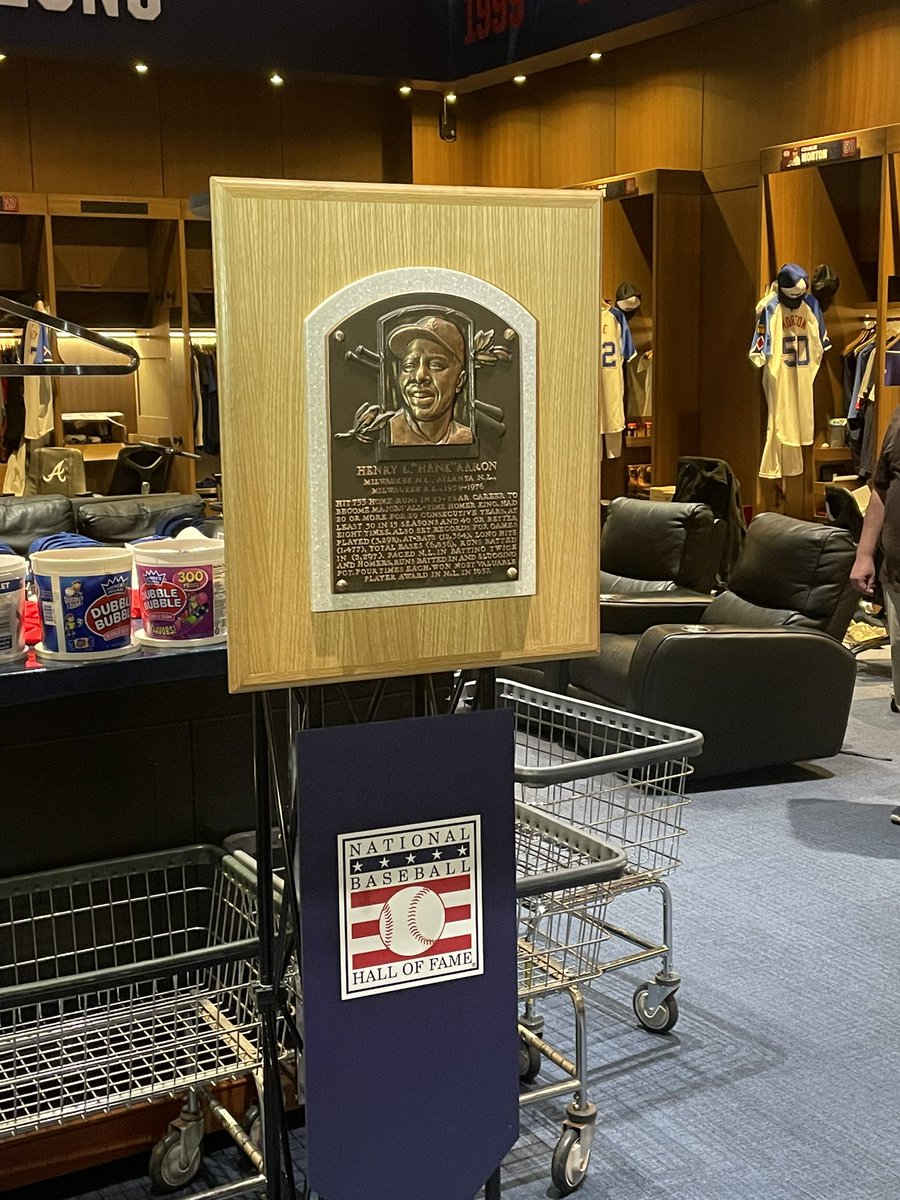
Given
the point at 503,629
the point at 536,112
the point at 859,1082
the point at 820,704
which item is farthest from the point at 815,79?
the point at 503,629

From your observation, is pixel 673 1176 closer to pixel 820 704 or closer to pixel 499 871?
pixel 499 871

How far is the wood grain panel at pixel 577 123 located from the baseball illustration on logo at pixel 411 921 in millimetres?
9215

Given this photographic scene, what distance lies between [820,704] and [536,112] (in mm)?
7087

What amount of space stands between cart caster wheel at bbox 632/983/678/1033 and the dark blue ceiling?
6.26m

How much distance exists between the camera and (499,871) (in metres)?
1.70

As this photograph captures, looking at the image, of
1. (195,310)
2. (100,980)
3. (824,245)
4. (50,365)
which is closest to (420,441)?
(50,365)

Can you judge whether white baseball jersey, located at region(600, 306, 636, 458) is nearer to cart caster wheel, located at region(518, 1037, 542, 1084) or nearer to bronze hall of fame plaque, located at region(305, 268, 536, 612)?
cart caster wheel, located at region(518, 1037, 542, 1084)

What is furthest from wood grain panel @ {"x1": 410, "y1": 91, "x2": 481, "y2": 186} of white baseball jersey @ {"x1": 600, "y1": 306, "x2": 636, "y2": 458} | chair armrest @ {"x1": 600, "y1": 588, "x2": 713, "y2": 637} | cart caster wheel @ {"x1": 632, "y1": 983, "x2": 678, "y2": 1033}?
cart caster wheel @ {"x1": 632, "y1": 983, "x2": 678, "y2": 1033}

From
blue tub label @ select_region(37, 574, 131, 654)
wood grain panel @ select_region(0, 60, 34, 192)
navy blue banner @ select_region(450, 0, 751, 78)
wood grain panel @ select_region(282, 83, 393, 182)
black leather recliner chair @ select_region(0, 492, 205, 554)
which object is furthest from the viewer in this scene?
wood grain panel @ select_region(282, 83, 393, 182)

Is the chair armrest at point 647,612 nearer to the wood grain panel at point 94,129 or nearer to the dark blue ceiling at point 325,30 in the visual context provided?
the dark blue ceiling at point 325,30

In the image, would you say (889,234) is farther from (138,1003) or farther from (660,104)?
(138,1003)

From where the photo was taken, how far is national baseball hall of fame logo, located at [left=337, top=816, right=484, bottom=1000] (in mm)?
1627

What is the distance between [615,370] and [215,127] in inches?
158

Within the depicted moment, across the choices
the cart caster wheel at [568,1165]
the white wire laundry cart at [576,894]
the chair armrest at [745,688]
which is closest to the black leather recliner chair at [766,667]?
the chair armrest at [745,688]
